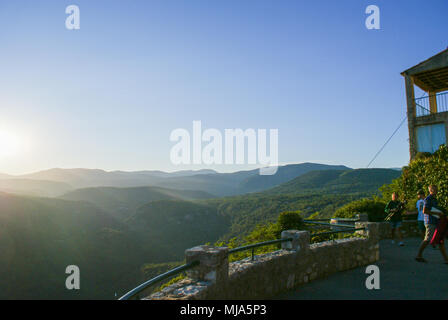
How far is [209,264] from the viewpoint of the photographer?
15.6 feet

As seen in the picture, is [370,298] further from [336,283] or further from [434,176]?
[434,176]

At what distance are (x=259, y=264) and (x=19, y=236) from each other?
72260 mm

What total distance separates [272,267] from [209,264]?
2058 mm

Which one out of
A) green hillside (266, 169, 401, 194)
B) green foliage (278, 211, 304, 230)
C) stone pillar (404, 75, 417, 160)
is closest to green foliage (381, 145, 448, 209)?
stone pillar (404, 75, 417, 160)

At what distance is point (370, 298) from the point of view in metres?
6.08

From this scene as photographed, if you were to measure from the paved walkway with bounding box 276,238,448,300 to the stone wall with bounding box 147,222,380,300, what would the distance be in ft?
0.88

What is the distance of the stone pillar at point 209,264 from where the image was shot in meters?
4.77

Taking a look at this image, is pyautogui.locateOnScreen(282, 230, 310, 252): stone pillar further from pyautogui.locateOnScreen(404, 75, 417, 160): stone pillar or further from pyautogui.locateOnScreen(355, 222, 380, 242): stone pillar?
pyautogui.locateOnScreen(404, 75, 417, 160): stone pillar

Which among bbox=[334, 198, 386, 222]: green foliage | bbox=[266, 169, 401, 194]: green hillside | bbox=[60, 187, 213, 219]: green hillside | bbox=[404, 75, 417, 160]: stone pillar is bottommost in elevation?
bbox=[60, 187, 213, 219]: green hillside

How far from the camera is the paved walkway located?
247 inches

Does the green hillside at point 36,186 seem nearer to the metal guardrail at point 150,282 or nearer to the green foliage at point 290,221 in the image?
the green foliage at point 290,221

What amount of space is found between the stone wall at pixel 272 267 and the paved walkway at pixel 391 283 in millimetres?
267

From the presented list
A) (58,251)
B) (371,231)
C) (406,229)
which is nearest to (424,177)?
(406,229)

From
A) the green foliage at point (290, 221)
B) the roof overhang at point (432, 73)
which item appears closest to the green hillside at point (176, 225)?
the green foliage at point (290, 221)
